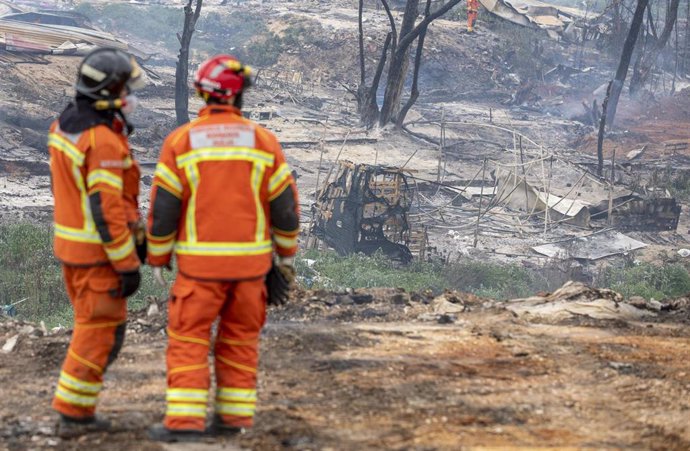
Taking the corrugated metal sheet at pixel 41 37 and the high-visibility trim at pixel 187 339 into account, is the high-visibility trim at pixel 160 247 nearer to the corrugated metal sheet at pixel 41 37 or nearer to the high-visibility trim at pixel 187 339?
the high-visibility trim at pixel 187 339

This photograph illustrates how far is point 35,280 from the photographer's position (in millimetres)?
11023

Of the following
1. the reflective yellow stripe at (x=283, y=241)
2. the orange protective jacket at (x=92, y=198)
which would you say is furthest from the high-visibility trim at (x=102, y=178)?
the reflective yellow stripe at (x=283, y=241)

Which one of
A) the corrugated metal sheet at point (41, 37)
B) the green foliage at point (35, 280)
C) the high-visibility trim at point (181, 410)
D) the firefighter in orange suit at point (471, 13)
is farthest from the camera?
the firefighter in orange suit at point (471, 13)

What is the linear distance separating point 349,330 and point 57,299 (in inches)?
210

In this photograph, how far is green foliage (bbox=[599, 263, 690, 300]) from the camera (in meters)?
13.3

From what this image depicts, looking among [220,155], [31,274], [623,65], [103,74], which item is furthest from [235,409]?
[623,65]

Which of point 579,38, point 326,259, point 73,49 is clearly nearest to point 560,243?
point 326,259

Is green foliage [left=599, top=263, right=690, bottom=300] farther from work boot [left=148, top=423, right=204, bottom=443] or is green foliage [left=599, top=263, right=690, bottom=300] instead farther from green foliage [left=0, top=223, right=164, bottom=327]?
work boot [left=148, top=423, right=204, bottom=443]

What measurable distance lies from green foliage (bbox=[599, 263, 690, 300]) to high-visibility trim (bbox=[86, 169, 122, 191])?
10123 mm

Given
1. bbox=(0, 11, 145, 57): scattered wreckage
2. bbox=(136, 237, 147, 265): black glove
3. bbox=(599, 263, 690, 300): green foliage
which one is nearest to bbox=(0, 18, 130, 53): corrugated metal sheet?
bbox=(0, 11, 145, 57): scattered wreckage

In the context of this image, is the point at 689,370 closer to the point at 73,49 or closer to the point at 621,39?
the point at 73,49

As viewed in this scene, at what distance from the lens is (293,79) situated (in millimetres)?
31250

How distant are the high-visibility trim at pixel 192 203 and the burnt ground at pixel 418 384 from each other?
0.97m

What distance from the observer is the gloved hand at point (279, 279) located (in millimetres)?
4648
